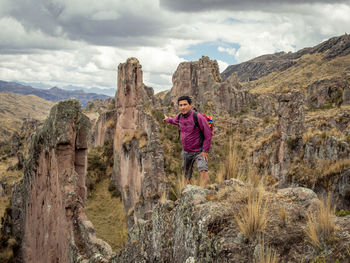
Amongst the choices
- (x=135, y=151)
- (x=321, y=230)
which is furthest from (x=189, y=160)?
(x=135, y=151)

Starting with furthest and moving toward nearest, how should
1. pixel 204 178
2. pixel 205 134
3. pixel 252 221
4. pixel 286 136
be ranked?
1. pixel 286 136
2. pixel 205 134
3. pixel 204 178
4. pixel 252 221

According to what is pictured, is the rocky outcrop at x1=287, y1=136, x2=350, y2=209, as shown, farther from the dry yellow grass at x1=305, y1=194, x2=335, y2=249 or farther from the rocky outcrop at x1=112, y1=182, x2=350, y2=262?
the dry yellow grass at x1=305, y1=194, x2=335, y2=249

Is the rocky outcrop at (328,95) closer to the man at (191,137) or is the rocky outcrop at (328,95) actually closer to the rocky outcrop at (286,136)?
the rocky outcrop at (286,136)

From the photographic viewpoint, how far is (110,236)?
19797 millimetres

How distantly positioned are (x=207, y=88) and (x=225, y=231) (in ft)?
216

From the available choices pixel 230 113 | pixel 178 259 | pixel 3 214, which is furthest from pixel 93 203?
pixel 230 113

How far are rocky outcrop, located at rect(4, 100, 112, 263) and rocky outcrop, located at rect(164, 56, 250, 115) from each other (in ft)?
165

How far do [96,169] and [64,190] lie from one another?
19.2 metres

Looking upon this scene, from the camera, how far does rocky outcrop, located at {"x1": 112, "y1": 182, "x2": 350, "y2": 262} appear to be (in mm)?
3895

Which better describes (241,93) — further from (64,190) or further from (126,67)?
(64,190)

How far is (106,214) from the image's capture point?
23500 millimetres

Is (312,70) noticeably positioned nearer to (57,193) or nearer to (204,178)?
(57,193)

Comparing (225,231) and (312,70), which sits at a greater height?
(312,70)

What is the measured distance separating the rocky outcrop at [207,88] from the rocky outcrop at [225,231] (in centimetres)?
5593
